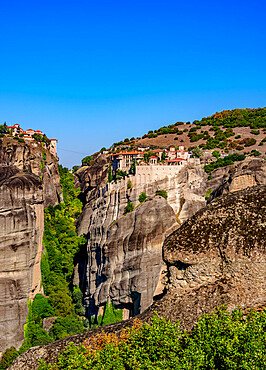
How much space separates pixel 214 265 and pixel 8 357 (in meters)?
30.0

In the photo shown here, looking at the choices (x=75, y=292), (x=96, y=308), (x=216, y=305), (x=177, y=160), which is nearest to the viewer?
(x=216, y=305)

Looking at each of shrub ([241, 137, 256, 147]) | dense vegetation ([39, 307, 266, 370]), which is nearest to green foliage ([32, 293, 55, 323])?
dense vegetation ([39, 307, 266, 370])

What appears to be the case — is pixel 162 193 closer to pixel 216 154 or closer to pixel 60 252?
pixel 60 252

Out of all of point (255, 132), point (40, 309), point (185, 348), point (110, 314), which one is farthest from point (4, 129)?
point (185, 348)

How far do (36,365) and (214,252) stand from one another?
19.9 ft

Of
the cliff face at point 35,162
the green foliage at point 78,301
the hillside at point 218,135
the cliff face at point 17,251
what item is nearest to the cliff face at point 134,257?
the green foliage at point 78,301

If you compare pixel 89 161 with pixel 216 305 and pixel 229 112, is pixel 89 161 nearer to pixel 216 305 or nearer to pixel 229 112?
pixel 229 112

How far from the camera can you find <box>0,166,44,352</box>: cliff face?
39.9 metres

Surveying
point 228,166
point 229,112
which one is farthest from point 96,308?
point 229,112

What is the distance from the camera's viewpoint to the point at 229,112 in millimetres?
120875

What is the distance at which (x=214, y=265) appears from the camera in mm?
12352

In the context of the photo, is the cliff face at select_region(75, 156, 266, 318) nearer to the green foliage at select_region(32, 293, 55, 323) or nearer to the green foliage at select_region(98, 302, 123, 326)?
the green foliage at select_region(98, 302, 123, 326)

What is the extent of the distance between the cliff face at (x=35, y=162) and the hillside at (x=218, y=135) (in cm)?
1904

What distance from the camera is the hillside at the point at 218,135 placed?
78.8 m
